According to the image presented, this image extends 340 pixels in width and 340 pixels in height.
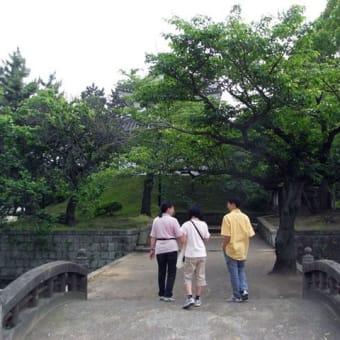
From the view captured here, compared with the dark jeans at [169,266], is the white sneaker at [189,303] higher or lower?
lower

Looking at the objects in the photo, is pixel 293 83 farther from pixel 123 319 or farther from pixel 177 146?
pixel 123 319

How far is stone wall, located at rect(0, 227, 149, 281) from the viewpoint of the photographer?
17297 mm

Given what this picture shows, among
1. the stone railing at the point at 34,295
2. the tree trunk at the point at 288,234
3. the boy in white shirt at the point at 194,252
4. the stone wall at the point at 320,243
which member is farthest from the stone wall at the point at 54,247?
the boy in white shirt at the point at 194,252

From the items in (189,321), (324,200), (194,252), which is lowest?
(189,321)

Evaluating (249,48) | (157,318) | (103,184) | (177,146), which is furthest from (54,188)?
(157,318)

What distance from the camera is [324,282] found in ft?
22.2

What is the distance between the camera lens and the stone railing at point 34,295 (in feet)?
16.8

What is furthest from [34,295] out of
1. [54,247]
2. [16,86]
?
[16,86]

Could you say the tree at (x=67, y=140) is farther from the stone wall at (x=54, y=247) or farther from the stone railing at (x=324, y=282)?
the stone railing at (x=324, y=282)

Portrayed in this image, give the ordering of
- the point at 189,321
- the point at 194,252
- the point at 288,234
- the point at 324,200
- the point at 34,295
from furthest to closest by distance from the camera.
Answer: the point at 324,200, the point at 288,234, the point at 194,252, the point at 34,295, the point at 189,321

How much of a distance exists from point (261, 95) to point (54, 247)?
11624mm

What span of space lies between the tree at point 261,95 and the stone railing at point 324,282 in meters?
3.46

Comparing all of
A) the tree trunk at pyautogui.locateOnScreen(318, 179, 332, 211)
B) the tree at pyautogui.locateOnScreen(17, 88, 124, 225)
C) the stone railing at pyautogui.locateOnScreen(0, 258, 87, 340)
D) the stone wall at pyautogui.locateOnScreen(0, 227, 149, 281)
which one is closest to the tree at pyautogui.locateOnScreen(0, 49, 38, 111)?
the tree at pyautogui.locateOnScreen(17, 88, 124, 225)

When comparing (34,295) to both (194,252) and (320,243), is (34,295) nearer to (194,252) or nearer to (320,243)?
(194,252)
